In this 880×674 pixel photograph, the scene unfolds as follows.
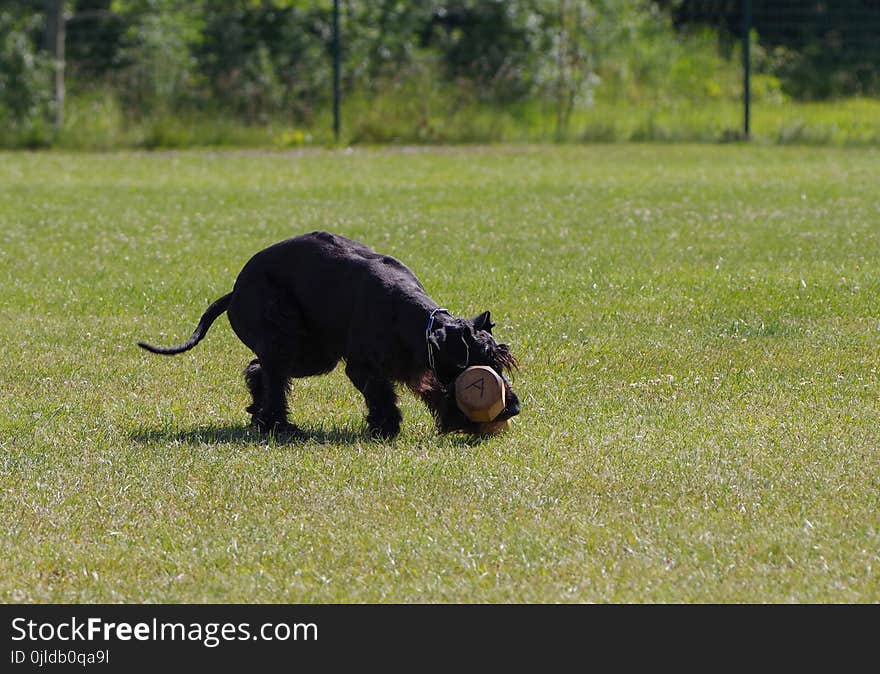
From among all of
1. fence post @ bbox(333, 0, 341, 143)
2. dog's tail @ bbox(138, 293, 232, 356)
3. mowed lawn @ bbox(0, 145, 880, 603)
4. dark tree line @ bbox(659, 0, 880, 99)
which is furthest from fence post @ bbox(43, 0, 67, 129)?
dog's tail @ bbox(138, 293, 232, 356)

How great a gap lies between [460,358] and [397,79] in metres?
19.3

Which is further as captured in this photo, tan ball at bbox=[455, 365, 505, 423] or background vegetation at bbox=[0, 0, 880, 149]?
background vegetation at bbox=[0, 0, 880, 149]

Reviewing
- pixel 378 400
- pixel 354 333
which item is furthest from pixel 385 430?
pixel 354 333

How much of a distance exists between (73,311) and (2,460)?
4002mm

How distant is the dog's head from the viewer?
6441 millimetres

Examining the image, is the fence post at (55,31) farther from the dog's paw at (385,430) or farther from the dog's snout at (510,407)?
the dog's snout at (510,407)

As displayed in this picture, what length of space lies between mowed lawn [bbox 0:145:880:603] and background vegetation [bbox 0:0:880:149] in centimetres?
1007

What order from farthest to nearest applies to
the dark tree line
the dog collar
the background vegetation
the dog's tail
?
the dark tree line, the background vegetation, the dog's tail, the dog collar

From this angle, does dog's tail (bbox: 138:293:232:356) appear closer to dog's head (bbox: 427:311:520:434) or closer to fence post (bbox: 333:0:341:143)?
dog's head (bbox: 427:311:520:434)

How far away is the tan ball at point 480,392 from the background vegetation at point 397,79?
18400 millimetres

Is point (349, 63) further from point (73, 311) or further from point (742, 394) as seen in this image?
point (742, 394)

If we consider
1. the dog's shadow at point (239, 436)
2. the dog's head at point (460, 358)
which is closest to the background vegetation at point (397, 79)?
the dog's shadow at point (239, 436)

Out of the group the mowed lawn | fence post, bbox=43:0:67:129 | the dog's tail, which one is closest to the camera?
the mowed lawn

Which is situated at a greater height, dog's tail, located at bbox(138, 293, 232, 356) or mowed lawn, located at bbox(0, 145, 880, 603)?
dog's tail, located at bbox(138, 293, 232, 356)
